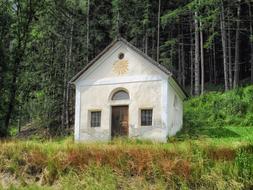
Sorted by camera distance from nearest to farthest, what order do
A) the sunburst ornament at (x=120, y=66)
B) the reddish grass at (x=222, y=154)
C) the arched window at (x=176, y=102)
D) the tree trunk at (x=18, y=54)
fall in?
the reddish grass at (x=222, y=154), the sunburst ornament at (x=120, y=66), the arched window at (x=176, y=102), the tree trunk at (x=18, y=54)

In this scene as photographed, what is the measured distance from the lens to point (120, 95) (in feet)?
74.6

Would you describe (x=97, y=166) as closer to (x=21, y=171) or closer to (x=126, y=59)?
(x=21, y=171)

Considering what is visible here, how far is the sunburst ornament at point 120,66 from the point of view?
73.9 feet

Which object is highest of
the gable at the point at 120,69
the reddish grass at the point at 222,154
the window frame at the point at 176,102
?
the gable at the point at 120,69

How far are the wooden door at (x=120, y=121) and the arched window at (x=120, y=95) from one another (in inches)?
21.0

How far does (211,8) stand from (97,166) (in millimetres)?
23702

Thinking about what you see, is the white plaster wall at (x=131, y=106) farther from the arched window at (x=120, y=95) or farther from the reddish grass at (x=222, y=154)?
the reddish grass at (x=222, y=154)

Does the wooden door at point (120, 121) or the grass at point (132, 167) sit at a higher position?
the wooden door at point (120, 121)

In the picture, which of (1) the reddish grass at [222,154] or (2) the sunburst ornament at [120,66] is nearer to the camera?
(1) the reddish grass at [222,154]

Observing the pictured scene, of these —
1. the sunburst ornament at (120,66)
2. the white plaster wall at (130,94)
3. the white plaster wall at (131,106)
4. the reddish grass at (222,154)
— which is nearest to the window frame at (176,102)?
the white plaster wall at (130,94)

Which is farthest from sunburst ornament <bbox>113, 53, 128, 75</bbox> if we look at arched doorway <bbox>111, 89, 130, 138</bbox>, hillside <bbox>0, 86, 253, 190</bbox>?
hillside <bbox>0, 86, 253, 190</bbox>

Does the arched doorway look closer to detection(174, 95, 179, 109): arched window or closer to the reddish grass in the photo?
detection(174, 95, 179, 109): arched window

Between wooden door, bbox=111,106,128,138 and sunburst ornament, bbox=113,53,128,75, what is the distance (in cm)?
211

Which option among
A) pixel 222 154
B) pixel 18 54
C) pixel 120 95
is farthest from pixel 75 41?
pixel 222 154
